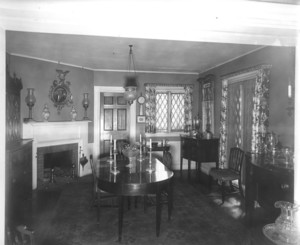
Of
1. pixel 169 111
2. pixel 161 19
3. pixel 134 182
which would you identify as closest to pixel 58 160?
pixel 169 111

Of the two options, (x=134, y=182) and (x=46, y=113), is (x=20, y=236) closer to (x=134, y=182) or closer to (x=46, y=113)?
(x=134, y=182)

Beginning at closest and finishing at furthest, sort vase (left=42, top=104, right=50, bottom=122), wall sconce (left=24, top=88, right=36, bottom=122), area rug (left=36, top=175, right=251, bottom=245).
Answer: area rug (left=36, top=175, right=251, bottom=245)
wall sconce (left=24, top=88, right=36, bottom=122)
vase (left=42, top=104, right=50, bottom=122)

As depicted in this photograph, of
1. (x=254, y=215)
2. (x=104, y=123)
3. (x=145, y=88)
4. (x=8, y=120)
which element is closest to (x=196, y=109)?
(x=145, y=88)

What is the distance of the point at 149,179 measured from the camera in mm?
3061

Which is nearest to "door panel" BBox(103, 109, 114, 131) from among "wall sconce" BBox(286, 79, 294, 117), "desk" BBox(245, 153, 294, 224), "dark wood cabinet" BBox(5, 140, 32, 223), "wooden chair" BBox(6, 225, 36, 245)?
"dark wood cabinet" BBox(5, 140, 32, 223)

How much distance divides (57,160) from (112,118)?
1.88 meters

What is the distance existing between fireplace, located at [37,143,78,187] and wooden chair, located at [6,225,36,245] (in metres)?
3.81

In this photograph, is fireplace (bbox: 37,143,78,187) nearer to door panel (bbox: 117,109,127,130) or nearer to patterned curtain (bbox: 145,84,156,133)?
door panel (bbox: 117,109,127,130)

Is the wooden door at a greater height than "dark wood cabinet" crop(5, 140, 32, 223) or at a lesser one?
greater

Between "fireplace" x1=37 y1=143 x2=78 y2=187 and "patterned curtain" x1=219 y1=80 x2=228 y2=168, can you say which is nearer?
"fireplace" x1=37 y1=143 x2=78 y2=187

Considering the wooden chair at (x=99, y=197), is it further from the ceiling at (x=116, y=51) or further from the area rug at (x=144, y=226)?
the ceiling at (x=116, y=51)

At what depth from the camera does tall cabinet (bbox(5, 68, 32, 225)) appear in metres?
3.82

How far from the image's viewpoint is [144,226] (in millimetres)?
3529

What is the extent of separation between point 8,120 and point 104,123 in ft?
9.76
